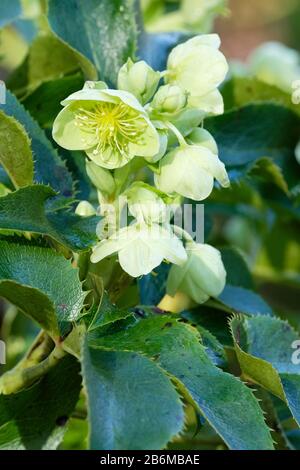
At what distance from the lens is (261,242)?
1608 mm

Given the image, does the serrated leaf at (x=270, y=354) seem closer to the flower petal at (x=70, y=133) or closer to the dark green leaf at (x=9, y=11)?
the flower petal at (x=70, y=133)

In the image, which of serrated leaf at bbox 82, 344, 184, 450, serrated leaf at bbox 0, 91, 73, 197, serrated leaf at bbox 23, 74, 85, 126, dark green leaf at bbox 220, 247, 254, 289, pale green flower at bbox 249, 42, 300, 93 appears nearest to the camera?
serrated leaf at bbox 82, 344, 184, 450

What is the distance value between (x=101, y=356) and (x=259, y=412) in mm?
148

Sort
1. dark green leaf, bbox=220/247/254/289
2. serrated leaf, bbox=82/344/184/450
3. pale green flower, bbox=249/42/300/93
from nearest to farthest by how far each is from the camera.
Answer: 1. serrated leaf, bbox=82/344/184/450
2. dark green leaf, bbox=220/247/254/289
3. pale green flower, bbox=249/42/300/93

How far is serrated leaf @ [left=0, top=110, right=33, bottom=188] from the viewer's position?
0.82 metres

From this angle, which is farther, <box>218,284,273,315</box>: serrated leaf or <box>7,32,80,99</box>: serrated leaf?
<box>7,32,80,99</box>: serrated leaf

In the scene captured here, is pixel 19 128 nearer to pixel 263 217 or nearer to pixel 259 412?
pixel 259 412

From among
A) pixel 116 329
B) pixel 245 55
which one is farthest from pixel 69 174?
pixel 245 55

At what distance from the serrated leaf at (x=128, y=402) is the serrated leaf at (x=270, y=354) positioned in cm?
11

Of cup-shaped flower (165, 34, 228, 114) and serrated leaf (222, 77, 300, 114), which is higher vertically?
cup-shaped flower (165, 34, 228, 114)

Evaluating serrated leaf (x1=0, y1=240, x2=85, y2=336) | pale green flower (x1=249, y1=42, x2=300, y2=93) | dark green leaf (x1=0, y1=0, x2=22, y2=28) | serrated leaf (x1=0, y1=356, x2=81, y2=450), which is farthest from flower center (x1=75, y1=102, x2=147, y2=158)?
pale green flower (x1=249, y1=42, x2=300, y2=93)

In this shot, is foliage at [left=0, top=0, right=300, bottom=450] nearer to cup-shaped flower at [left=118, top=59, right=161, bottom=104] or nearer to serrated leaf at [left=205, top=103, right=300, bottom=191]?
cup-shaped flower at [left=118, top=59, right=161, bottom=104]

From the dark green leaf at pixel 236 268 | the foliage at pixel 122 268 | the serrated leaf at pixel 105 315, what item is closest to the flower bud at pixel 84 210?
the foliage at pixel 122 268

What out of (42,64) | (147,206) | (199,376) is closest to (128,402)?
(199,376)
